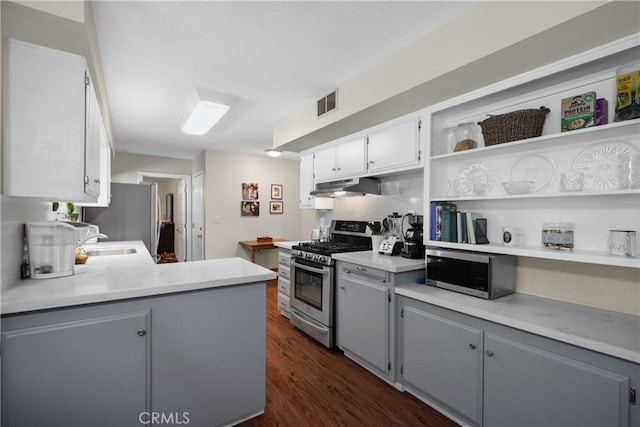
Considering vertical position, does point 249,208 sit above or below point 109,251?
above

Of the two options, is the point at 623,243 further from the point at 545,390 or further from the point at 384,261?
the point at 384,261

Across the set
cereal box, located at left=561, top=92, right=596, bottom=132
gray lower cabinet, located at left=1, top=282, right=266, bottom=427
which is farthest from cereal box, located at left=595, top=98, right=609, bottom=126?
gray lower cabinet, located at left=1, top=282, right=266, bottom=427

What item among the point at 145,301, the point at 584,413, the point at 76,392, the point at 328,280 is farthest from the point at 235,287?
the point at 584,413

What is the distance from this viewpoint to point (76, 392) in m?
1.34

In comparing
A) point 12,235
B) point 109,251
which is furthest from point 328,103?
point 109,251

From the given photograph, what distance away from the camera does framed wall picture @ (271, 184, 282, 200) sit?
246 inches

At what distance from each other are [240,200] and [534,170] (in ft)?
16.1

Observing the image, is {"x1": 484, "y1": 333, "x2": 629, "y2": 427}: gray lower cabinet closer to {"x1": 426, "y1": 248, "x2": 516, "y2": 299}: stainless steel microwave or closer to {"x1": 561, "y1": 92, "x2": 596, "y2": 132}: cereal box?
{"x1": 426, "y1": 248, "x2": 516, "y2": 299}: stainless steel microwave

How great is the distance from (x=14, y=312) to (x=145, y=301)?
0.46m

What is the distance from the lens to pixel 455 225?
2166 mm

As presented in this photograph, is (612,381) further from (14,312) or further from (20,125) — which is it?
(20,125)

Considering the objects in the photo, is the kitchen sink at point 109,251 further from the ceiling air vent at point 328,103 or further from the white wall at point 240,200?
the ceiling air vent at point 328,103

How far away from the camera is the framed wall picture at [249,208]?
231 inches

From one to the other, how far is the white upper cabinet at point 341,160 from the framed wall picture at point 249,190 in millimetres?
2636
